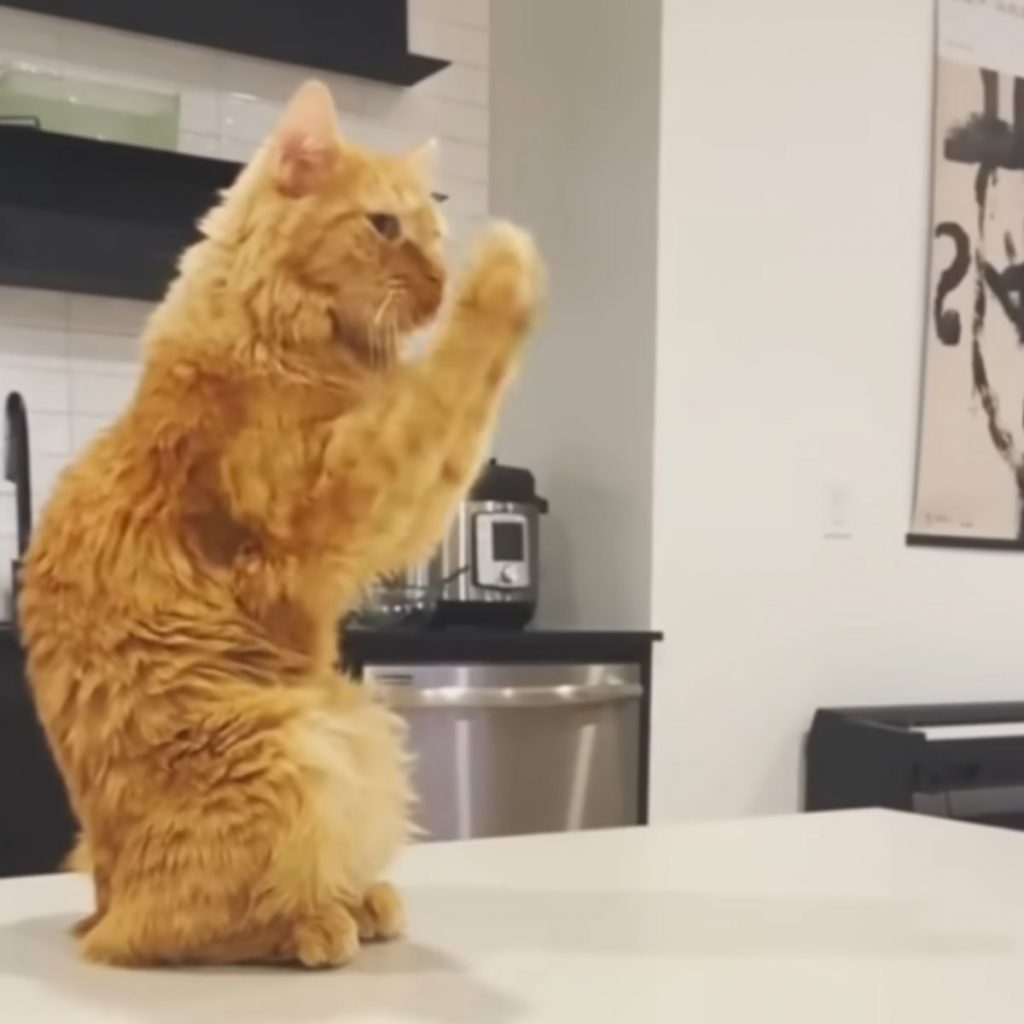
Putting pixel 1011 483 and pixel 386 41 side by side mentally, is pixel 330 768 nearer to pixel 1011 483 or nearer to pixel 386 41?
pixel 386 41

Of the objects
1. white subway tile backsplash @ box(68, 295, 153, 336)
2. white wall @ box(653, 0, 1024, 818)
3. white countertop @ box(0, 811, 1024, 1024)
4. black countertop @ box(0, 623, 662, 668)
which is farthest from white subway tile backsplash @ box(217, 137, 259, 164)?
white countertop @ box(0, 811, 1024, 1024)

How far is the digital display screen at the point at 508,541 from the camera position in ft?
8.23

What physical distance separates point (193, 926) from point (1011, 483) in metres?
2.55

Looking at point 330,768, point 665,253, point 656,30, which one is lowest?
point 330,768

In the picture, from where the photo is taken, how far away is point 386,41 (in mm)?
2756

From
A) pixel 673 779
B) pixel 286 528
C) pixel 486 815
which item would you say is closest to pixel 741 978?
Answer: pixel 286 528

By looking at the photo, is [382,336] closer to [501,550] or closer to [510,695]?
[510,695]

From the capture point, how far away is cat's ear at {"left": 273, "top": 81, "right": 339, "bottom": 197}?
717 millimetres

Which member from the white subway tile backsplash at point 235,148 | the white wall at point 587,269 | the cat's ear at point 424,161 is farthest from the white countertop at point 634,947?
the white subway tile backsplash at point 235,148

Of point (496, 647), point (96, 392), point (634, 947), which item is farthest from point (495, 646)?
point (634, 947)

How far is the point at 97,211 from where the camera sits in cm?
249

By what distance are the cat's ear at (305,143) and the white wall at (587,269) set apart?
1828mm

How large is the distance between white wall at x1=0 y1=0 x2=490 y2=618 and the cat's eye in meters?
1.72

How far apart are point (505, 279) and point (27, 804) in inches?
63.7
